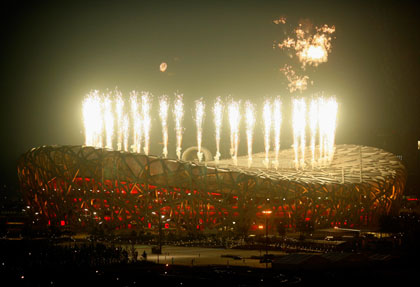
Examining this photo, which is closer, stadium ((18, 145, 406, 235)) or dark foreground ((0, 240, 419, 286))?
dark foreground ((0, 240, 419, 286))

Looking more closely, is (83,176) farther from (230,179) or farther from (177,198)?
(230,179)

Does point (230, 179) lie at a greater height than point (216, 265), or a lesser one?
greater

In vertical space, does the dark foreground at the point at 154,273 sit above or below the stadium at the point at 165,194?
below

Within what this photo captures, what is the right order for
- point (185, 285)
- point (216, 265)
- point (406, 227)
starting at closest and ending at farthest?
point (185, 285) → point (216, 265) → point (406, 227)

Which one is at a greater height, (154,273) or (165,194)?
(165,194)

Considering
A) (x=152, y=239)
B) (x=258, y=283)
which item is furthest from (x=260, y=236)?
(x=258, y=283)

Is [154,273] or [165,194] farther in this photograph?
[165,194]

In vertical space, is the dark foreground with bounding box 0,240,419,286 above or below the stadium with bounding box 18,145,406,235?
below

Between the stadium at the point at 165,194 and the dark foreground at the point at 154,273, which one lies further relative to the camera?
the stadium at the point at 165,194
